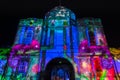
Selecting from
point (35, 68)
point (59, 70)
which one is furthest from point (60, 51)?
point (35, 68)

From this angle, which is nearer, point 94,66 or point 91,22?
point 94,66

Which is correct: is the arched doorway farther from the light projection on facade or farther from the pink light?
the pink light

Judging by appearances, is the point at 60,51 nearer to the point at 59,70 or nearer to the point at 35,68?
the point at 59,70

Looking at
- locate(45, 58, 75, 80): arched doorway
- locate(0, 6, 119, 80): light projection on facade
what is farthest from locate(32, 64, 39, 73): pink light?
locate(45, 58, 75, 80): arched doorway

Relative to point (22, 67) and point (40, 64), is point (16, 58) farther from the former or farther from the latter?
point (40, 64)

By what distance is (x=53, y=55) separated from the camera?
51.6ft

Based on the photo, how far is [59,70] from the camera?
15141mm

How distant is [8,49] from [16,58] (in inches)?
52.2

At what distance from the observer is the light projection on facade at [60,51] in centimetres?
1481

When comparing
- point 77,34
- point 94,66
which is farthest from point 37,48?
point 94,66

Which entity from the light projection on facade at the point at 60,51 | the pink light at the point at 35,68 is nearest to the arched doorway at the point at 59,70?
the light projection on facade at the point at 60,51

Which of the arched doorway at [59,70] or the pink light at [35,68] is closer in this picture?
the arched doorway at [59,70]

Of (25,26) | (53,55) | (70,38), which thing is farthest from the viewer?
(25,26)

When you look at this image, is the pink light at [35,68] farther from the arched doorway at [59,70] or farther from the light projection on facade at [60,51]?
the arched doorway at [59,70]
